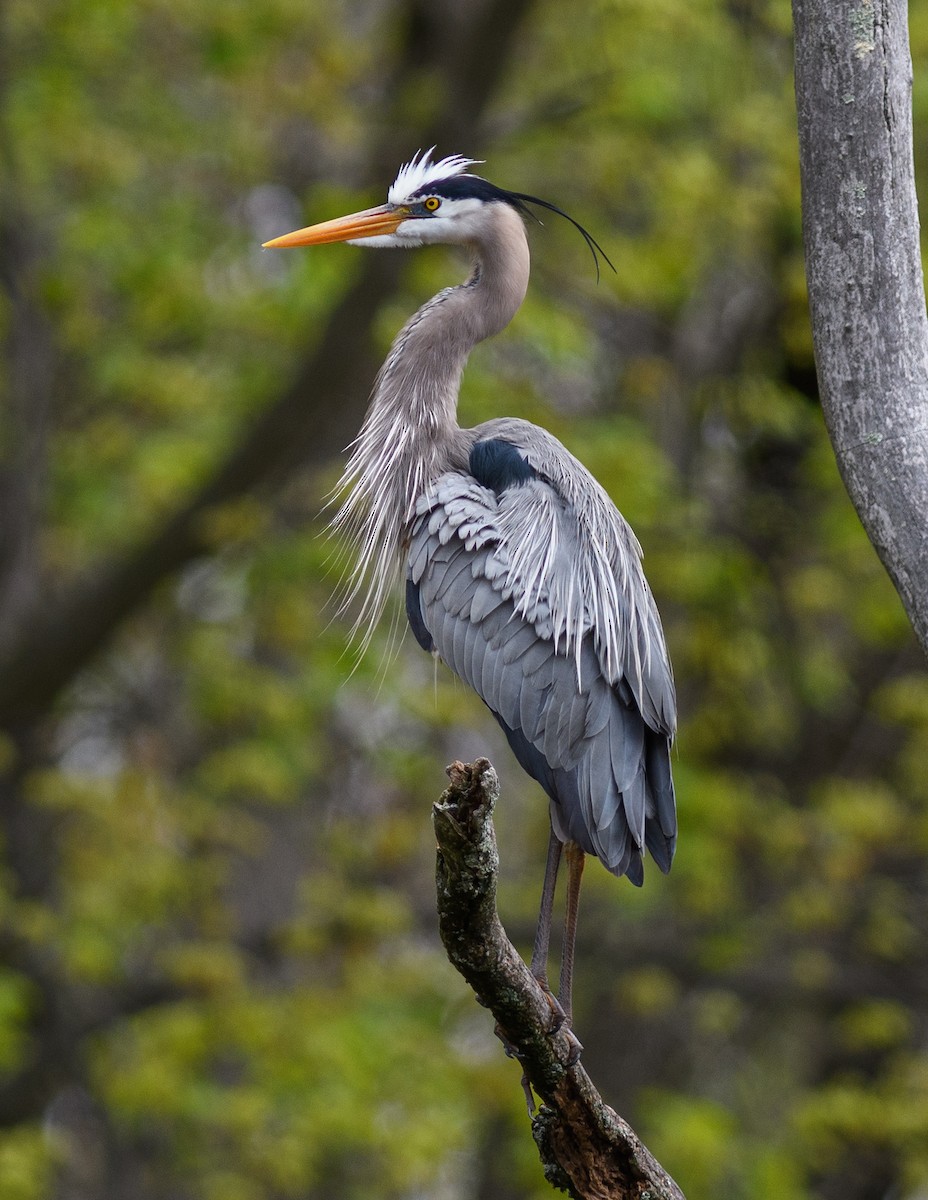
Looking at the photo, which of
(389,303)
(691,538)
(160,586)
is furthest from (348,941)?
(389,303)

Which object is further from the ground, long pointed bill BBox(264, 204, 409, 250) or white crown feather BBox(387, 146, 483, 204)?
white crown feather BBox(387, 146, 483, 204)

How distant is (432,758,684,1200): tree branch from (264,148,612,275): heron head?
2290 mm

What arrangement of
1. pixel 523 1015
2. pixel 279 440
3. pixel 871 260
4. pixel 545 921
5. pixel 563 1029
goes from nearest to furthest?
pixel 871 260
pixel 523 1015
pixel 563 1029
pixel 545 921
pixel 279 440

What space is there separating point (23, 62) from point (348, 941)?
4.96 m

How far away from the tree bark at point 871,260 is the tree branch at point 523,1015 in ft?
3.10

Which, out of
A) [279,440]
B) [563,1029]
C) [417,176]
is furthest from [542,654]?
[279,440]

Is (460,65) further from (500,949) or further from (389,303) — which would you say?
(500,949)

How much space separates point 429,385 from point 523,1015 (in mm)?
2106

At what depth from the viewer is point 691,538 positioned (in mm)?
8266

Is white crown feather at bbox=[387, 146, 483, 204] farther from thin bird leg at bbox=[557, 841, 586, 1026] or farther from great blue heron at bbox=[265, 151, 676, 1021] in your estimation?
thin bird leg at bbox=[557, 841, 586, 1026]

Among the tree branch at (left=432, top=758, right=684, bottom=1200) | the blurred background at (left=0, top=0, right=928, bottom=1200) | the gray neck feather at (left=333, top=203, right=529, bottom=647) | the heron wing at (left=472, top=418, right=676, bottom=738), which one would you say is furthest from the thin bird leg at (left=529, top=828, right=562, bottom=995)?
the blurred background at (left=0, top=0, right=928, bottom=1200)

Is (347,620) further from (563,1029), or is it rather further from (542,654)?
(563,1029)

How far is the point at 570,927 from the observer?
3.94m

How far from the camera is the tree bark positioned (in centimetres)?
302
